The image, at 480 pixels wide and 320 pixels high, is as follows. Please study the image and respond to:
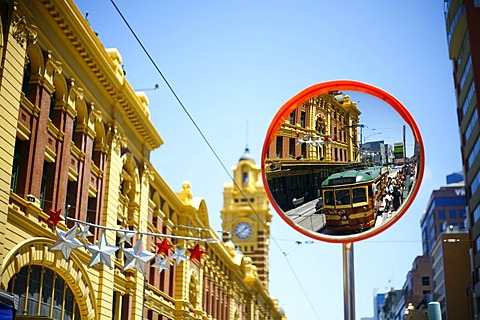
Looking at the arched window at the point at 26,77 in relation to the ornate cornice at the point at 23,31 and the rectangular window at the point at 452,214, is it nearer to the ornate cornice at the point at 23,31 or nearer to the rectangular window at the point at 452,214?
the ornate cornice at the point at 23,31

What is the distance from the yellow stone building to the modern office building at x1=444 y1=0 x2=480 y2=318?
23660 mm

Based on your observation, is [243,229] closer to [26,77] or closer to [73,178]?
[73,178]

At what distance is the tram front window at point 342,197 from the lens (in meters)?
4.60

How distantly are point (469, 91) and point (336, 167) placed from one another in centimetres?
4919

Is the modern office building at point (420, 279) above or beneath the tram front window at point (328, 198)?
above

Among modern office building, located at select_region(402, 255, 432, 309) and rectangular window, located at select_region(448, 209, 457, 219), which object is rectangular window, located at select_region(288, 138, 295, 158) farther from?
rectangular window, located at select_region(448, 209, 457, 219)

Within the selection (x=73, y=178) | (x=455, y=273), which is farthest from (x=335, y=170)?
(x=455, y=273)

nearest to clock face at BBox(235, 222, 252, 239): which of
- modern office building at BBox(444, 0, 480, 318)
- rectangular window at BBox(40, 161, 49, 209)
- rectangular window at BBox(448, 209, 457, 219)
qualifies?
rectangular window at BBox(448, 209, 457, 219)

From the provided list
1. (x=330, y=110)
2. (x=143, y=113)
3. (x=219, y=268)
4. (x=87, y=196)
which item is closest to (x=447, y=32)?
(x=219, y=268)

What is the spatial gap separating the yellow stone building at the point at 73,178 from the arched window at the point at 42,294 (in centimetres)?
4

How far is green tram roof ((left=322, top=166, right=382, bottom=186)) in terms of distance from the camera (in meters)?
4.66

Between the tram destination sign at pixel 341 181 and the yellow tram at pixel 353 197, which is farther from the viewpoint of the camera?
the tram destination sign at pixel 341 181

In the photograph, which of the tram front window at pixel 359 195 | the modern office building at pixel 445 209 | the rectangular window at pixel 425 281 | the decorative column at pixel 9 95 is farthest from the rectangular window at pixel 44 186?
the modern office building at pixel 445 209

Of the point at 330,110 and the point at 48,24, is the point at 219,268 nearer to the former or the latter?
the point at 48,24
